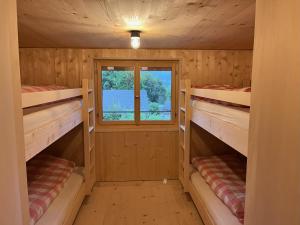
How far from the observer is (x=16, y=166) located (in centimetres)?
95

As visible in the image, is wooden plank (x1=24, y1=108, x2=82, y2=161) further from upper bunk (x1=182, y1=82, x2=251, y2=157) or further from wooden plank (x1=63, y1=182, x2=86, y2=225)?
upper bunk (x1=182, y1=82, x2=251, y2=157)

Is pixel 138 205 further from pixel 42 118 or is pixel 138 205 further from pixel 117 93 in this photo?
pixel 42 118

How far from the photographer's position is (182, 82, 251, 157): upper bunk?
4.68 feet

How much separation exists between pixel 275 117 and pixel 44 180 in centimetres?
221

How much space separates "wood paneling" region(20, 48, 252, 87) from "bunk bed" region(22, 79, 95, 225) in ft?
1.28

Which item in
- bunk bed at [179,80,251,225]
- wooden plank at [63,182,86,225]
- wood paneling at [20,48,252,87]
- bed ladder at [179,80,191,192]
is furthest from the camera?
wood paneling at [20,48,252,87]

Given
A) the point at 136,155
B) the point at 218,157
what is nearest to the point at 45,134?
the point at 136,155

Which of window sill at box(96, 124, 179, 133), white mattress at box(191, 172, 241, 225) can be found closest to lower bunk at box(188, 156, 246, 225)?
white mattress at box(191, 172, 241, 225)

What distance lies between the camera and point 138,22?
2.01 metres

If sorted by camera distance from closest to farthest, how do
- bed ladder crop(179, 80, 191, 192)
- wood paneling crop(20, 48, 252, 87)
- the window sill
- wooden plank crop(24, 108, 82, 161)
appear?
wooden plank crop(24, 108, 82, 161)
bed ladder crop(179, 80, 191, 192)
wood paneling crop(20, 48, 252, 87)
the window sill

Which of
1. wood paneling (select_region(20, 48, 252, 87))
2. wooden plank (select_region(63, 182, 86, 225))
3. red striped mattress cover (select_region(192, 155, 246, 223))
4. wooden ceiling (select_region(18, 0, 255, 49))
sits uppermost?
wooden ceiling (select_region(18, 0, 255, 49))

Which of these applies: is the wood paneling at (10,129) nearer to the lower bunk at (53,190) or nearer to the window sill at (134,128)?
the lower bunk at (53,190)

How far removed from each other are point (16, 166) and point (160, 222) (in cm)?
200

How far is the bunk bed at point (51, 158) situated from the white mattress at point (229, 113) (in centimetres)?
119
